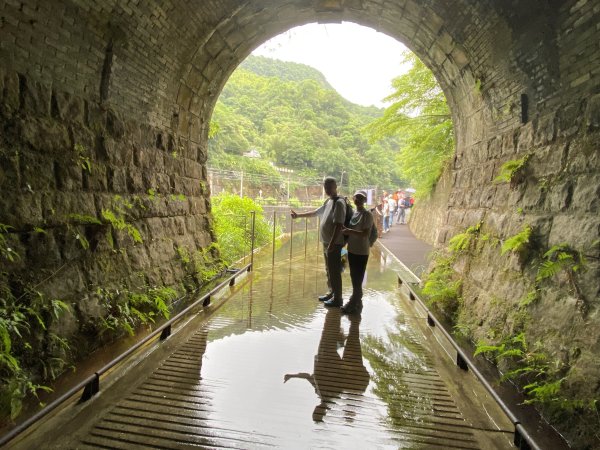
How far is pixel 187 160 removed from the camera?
7.19 metres

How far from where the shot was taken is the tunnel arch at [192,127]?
11.1 ft

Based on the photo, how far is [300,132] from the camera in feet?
159

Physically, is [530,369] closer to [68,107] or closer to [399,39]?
[68,107]

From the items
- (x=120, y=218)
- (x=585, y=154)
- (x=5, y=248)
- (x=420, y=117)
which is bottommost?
(x=5, y=248)

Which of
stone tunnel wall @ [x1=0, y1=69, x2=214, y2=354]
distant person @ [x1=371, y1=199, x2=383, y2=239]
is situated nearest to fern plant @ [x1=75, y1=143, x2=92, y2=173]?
stone tunnel wall @ [x1=0, y1=69, x2=214, y2=354]

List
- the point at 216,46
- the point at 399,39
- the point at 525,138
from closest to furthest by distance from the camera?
1. the point at 525,138
2. the point at 216,46
3. the point at 399,39

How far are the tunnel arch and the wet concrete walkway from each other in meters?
0.82

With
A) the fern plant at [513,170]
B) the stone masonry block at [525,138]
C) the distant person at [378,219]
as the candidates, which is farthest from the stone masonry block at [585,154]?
the distant person at [378,219]

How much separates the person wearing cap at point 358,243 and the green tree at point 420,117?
273 inches

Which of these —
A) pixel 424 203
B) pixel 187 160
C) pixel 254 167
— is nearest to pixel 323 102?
pixel 254 167

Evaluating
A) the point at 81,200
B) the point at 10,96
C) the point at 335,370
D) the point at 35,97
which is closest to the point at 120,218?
the point at 81,200

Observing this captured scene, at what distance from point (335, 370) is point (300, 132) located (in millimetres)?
46791

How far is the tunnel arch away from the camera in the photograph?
11.1 ft

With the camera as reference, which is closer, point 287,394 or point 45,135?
point 287,394
